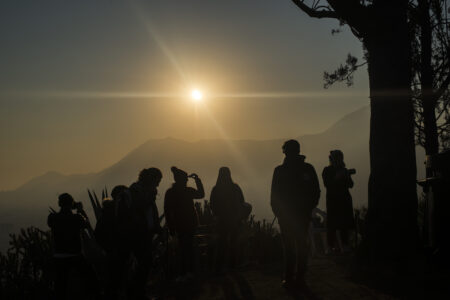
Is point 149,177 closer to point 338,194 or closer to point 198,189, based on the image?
point 198,189

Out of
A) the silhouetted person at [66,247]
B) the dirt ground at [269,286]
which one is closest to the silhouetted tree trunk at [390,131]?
the dirt ground at [269,286]

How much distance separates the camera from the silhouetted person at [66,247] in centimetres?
550

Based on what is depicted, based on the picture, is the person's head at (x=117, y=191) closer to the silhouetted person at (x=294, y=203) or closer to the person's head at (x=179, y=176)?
the person's head at (x=179, y=176)

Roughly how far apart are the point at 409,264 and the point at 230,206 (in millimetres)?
3156

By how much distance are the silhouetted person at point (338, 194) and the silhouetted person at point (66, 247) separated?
4.20 metres

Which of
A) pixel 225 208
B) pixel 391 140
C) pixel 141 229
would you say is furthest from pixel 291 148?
pixel 225 208

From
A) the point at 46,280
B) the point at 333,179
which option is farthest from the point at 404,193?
the point at 46,280

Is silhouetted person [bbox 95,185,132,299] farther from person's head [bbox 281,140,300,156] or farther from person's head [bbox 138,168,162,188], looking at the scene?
person's head [bbox 281,140,300,156]

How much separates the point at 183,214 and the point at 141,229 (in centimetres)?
177

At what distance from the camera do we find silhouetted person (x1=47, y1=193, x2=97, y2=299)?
5500mm

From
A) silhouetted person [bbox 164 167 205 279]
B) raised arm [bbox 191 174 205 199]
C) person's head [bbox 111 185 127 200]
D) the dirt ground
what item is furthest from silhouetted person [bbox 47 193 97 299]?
raised arm [bbox 191 174 205 199]

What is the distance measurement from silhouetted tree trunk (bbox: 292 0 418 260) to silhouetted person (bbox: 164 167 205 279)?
2.74 metres

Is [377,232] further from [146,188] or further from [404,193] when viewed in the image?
[146,188]

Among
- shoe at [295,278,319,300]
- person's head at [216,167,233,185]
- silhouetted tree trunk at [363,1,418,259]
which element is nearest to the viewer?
shoe at [295,278,319,300]
